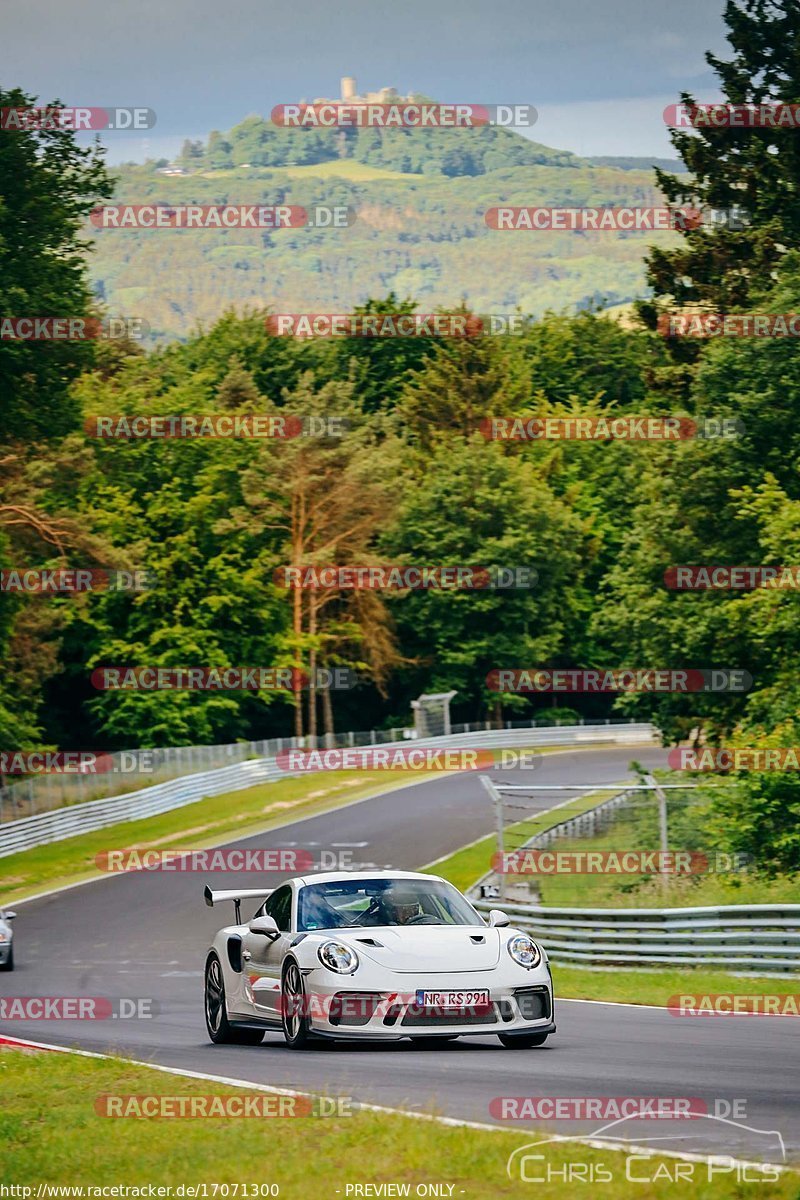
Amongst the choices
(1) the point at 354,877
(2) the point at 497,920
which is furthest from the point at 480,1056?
(1) the point at 354,877

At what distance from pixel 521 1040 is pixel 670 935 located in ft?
33.3

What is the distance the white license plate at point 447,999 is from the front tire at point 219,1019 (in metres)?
2.46

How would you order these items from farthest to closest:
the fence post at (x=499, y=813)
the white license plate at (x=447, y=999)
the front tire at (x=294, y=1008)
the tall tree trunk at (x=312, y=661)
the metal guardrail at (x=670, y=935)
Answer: the tall tree trunk at (x=312, y=661) → the fence post at (x=499, y=813) → the metal guardrail at (x=670, y=935) → the front tire at (x=294, y=1008) → the white license plate at (x=447, y=999)

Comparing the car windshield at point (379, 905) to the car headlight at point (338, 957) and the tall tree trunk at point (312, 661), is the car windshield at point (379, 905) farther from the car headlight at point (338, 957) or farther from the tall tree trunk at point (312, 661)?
the tall tree trunk at point (312, 661)

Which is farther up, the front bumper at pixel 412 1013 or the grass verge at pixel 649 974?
the front bumper at pixel 412 1013

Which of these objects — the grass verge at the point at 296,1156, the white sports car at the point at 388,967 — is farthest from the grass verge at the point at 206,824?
the grass verge at the point at 296,1156

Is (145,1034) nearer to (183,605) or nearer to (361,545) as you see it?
(183,605)

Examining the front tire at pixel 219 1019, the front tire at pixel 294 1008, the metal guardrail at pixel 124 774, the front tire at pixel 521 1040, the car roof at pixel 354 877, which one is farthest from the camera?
the metal guardrail at pixel 124 774

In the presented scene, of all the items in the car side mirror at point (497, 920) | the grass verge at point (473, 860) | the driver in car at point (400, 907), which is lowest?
the grass verge at point (473, 860)

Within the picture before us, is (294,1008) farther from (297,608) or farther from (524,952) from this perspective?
(297,608)

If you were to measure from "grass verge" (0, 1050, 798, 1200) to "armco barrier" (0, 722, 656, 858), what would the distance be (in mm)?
40135

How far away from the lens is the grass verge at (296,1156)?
7.31 metres

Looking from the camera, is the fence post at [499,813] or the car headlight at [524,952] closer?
the car headlight at [524,952]

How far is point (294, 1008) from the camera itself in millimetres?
12547
